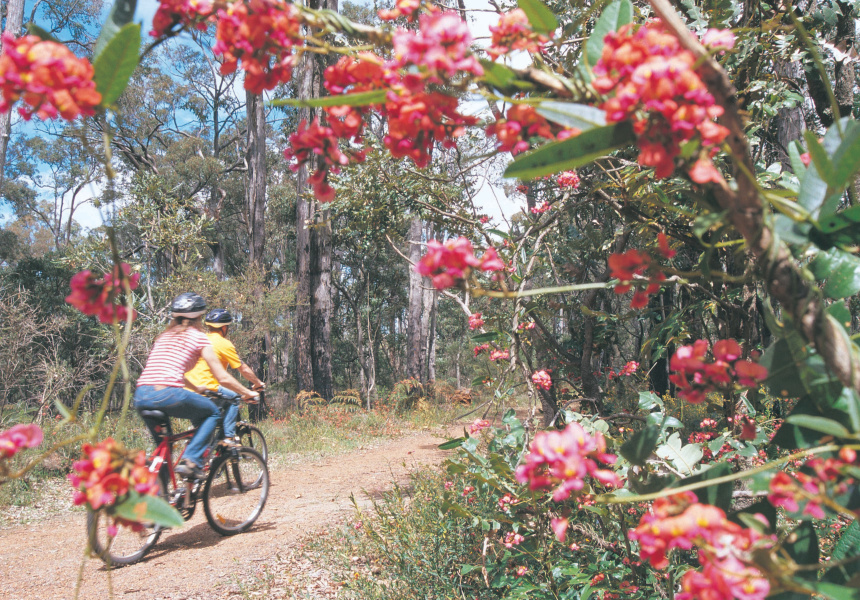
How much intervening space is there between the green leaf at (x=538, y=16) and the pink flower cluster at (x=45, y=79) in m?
0.51

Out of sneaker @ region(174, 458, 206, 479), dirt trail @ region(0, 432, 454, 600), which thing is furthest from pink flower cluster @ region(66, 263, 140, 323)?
sneaker @ region(174, 458, 206, 479)

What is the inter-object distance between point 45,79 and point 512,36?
51cm

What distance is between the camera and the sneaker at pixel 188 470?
12.0 feet

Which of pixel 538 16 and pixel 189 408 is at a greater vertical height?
pixel 538 16

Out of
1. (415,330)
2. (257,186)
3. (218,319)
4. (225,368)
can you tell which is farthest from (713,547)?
(257,186)

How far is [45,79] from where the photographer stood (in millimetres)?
544

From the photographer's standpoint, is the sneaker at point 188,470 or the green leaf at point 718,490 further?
the sneaker at point 188,470

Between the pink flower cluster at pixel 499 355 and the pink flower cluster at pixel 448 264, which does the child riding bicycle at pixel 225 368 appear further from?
the pink flower cluster at pixel 448 264

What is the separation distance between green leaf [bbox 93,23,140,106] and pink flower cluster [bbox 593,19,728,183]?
48 centimetres

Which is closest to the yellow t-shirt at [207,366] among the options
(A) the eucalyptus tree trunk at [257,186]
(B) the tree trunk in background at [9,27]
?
(B) the tree trunk in background at [9,27]

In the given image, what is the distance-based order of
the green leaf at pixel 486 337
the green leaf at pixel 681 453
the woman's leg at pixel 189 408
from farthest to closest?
1. the woman's leg at pixel 189 408
2. the green leaf at pixel 486 337
3. the green leaf at pixel 681 453

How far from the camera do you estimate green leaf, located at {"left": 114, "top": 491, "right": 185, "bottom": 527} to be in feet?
1.74

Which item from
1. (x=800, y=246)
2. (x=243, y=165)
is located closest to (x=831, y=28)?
(x=800, y=246)

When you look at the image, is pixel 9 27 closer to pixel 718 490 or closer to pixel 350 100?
pixel 350 100
